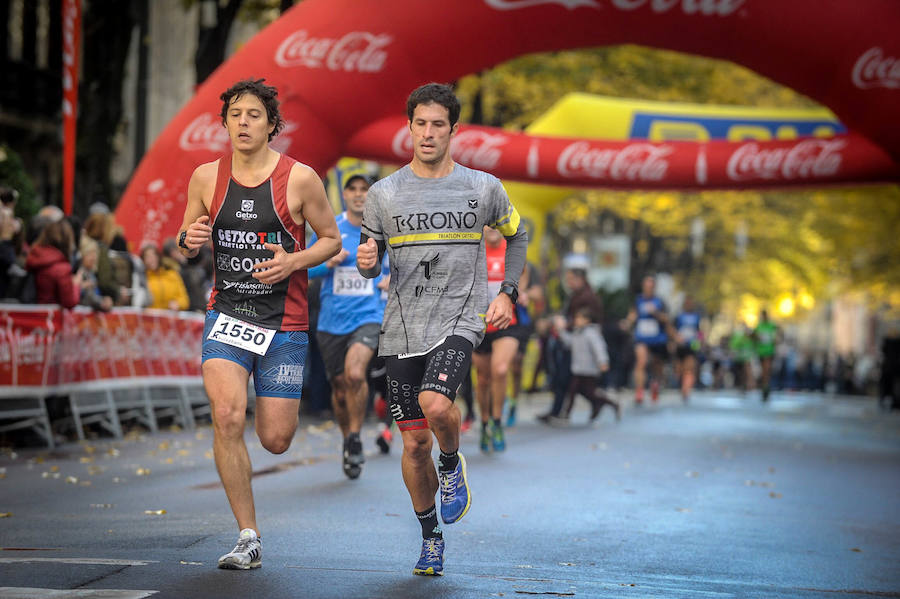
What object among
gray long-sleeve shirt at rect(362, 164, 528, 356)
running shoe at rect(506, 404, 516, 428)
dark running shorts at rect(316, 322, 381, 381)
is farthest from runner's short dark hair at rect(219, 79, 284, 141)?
running shoe at rect(506, 404, 516, 428)

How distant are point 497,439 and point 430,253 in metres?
6.57

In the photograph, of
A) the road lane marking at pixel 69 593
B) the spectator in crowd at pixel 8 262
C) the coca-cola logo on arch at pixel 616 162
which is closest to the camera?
the road lane marking at pixel 69 593

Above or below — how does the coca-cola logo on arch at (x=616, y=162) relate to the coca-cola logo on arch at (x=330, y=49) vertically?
below

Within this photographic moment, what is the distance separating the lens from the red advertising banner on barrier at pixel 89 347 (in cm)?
1122

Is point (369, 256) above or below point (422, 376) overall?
above

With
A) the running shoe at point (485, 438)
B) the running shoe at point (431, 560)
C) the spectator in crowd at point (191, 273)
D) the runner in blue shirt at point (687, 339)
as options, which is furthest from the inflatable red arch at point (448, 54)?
the running shoe at point (431, 560)

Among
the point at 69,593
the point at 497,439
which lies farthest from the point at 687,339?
the point at 69,593

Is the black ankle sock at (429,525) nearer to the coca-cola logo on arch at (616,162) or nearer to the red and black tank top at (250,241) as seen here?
the red and black tank top at (250,241)

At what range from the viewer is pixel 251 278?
5.98 metres

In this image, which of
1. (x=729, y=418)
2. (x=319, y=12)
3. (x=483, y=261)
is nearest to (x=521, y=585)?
(x=483, y=261)

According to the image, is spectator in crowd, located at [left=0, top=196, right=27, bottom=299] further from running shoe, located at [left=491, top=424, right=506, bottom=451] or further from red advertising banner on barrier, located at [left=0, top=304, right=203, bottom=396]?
running shoe, located at [left=491, top=424, right=506, bottom=451]

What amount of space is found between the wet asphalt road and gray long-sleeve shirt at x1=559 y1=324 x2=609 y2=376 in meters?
3.56

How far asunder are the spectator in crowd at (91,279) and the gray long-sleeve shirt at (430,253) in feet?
22.4

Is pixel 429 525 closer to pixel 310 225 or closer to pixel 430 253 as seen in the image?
pixel 430 253
